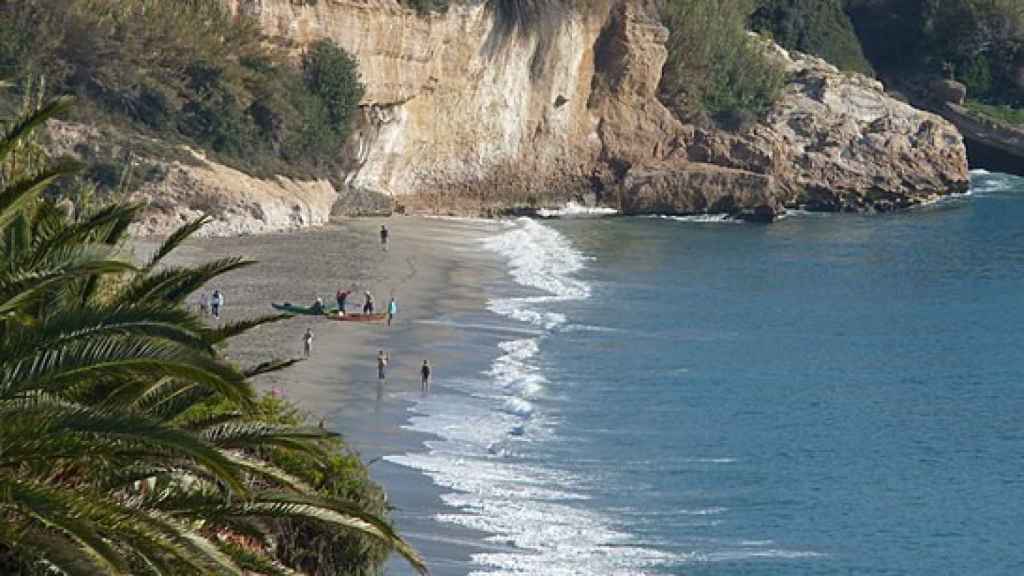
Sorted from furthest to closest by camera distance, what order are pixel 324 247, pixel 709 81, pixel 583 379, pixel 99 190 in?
pixel 709 81, pixel 324 247, pixel 99 190, pixel 583 379

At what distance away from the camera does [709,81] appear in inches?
3297

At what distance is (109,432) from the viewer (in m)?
9.81

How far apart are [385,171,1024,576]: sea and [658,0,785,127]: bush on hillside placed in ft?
→ 57.2

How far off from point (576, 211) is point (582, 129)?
3485 mm

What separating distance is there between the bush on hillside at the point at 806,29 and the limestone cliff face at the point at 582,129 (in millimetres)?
11350

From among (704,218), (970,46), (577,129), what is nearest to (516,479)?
(704,218)

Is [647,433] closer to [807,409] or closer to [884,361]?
[807,409]

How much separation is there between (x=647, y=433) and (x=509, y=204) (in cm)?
4102

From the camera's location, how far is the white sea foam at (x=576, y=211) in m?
75.7

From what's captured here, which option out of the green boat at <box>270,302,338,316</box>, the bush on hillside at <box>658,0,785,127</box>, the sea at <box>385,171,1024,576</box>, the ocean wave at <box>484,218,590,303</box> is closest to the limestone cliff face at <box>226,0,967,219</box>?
the bush on hillside at <box>658,0,785,127</box>

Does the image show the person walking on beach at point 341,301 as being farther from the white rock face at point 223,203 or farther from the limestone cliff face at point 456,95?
the limestone cliff face at point 456,95

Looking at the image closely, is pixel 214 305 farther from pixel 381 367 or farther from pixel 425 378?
pixel 425 378

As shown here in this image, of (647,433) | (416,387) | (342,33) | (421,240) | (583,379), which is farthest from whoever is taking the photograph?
(342,33)

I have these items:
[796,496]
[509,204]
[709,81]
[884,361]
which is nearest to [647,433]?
[796,496]
